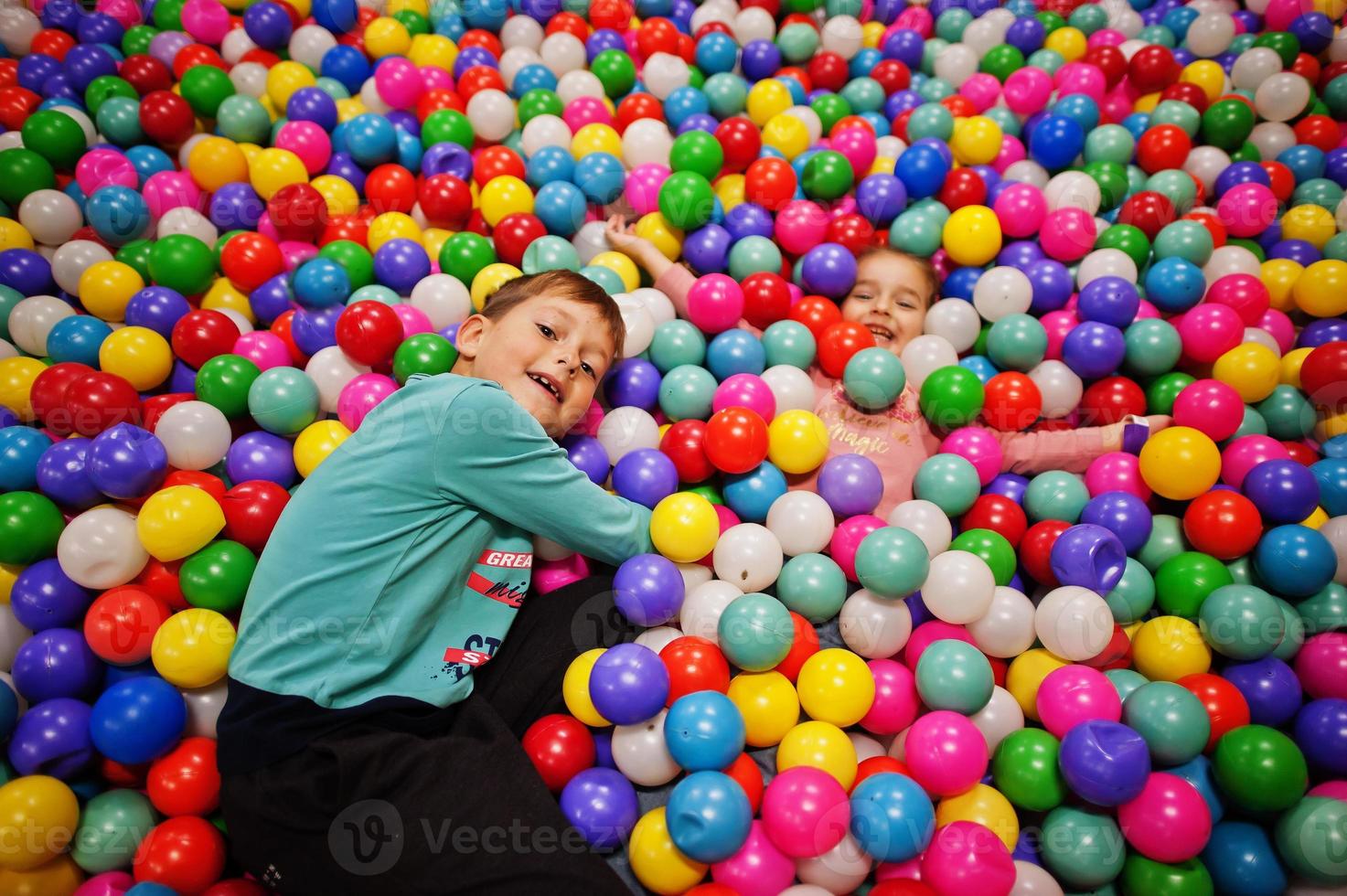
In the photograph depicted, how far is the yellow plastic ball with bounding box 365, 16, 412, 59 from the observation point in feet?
9.39

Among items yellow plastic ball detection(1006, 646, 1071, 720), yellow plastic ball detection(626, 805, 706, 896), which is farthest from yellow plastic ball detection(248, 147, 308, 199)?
yellow plastic ball detection(1006, 646, 1071, 720)

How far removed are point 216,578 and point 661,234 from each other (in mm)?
1491

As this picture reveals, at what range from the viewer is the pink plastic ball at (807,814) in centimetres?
137

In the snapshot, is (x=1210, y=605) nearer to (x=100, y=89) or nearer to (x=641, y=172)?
(x=641, y=172)

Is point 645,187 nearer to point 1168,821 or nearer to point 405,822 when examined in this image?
point 405,822

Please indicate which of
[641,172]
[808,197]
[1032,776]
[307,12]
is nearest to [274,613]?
[1032,776]

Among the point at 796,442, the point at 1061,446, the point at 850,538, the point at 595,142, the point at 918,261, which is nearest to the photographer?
the point at 850,538

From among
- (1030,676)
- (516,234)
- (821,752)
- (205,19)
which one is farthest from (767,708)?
(205,19)

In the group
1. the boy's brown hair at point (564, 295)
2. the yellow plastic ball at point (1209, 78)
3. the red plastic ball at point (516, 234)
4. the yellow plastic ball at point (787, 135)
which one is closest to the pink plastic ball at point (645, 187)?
the red plastic ball at point (516, 234)

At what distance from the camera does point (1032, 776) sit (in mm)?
1486

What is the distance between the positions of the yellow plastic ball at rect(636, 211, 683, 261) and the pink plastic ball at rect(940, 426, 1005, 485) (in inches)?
38.8

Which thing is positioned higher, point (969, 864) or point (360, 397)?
point (360, 397)

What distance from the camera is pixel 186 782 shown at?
1508 mm


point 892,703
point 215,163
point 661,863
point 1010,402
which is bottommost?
point 661,863
